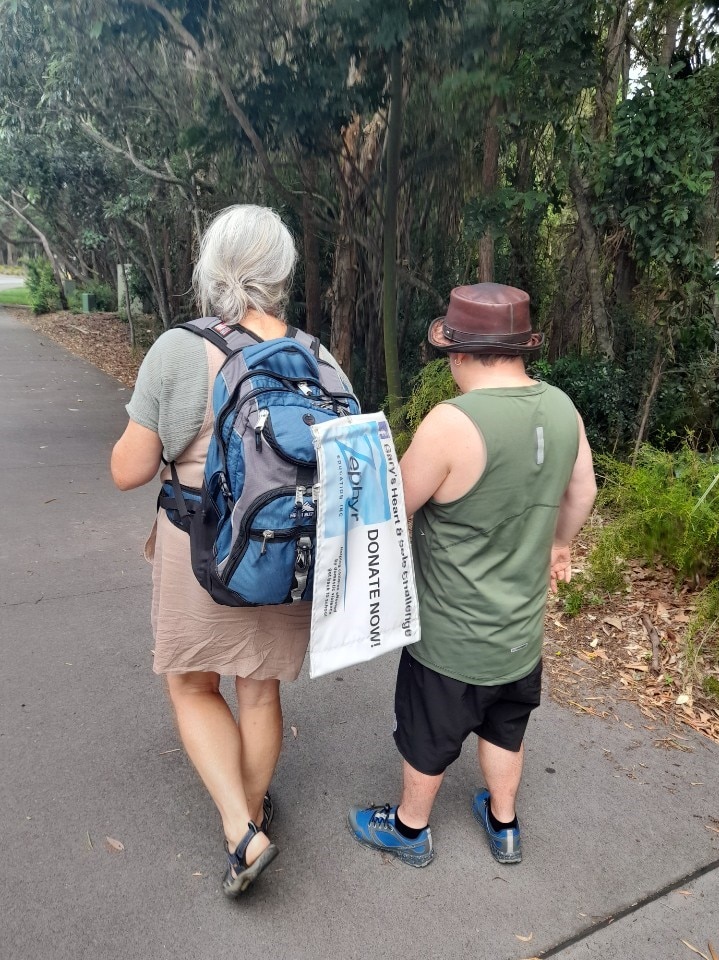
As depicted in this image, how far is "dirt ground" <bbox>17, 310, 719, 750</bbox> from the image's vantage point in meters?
3.35

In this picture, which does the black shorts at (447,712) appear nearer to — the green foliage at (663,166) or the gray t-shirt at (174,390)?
the gray t-shirt at (174,390)

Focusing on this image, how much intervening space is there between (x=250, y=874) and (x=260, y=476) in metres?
1.17

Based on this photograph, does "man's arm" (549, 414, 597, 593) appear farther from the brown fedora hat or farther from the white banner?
the white banner

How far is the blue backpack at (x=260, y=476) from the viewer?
71.2 inches

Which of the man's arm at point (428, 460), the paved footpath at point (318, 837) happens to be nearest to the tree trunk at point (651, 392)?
the paved footpath at point (318, 837)

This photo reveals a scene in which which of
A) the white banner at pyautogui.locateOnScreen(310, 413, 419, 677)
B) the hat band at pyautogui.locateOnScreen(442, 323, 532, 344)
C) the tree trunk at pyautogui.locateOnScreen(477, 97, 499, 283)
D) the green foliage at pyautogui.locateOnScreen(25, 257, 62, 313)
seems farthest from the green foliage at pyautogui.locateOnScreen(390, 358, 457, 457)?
the green foliage at pyautogui.locateOnScreen(25, 257, 62, 313)

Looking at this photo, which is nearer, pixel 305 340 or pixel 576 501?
pixel 305 340

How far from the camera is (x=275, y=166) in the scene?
25.8 ft

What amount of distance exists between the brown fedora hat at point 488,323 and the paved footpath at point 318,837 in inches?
64.5

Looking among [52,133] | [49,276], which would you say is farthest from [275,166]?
[49,276]

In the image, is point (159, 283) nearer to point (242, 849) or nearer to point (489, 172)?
point (489, 172)

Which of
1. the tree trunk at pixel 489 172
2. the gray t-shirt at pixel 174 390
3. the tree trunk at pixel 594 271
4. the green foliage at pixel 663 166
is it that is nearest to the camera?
the gray t-shirt at pixel 174 390

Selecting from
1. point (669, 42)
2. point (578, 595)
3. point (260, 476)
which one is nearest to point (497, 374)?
point (260, 476)

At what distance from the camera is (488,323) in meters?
2.02
